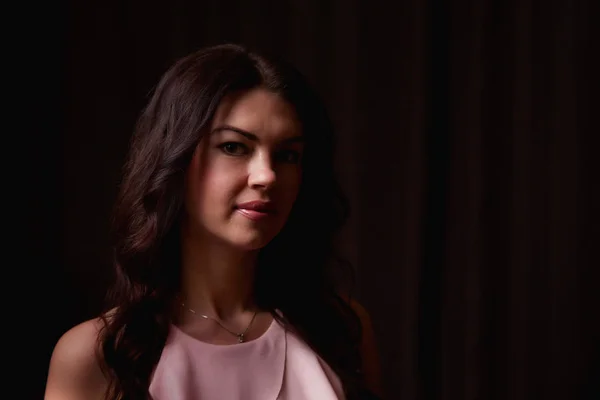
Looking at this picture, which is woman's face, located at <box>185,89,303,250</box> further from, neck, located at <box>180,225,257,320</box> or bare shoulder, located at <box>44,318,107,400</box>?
bare shoulder, located at <box>44,318,107,400</box>

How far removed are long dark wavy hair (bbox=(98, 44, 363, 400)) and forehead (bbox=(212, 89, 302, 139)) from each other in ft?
0.05

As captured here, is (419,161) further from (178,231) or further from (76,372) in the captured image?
(76,372)

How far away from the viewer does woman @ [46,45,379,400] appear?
1.17 meters

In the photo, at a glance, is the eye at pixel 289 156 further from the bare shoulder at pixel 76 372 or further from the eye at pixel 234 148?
the bare shoulder at pixel 76 372

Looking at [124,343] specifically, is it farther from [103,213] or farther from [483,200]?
[483,200]

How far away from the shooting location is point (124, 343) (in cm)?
117

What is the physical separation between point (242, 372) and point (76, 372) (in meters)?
0.27

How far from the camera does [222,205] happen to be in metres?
1.18

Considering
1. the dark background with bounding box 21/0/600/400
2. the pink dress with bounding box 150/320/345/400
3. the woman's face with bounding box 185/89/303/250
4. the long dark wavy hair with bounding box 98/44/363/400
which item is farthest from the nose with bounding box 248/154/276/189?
the dark background with bounding box 21/0/600/400

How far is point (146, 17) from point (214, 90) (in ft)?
2.70

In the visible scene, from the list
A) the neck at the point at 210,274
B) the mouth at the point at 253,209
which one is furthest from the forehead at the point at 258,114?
the neck at the point at 210,274

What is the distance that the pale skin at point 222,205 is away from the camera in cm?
116

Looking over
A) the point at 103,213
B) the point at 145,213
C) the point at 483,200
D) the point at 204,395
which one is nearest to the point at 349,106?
the point at 483,200

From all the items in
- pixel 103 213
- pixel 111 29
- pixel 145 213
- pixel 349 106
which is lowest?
pixel 103 213
